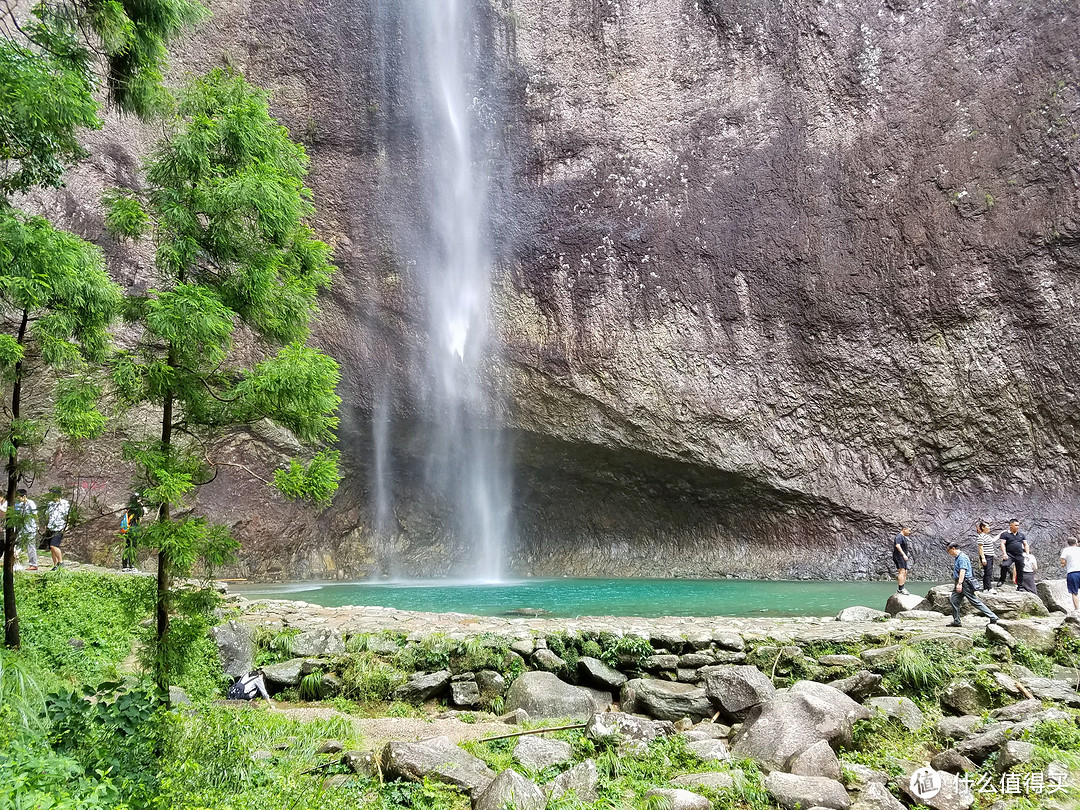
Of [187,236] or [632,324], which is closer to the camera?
[187,236]

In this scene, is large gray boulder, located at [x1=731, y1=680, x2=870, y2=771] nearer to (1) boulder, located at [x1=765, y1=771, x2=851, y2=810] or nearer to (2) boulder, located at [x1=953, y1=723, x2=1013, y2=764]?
(1) boulder, located at [x1=765, y1=771, x2=851, y2=810]

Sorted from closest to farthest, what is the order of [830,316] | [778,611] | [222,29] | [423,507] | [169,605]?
[169,605] → [778,611] → [830,316] → [222,29] → [423,507]

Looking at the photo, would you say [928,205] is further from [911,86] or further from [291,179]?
[291,179]

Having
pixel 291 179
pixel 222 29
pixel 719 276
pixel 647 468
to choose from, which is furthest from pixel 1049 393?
pixel 222 29

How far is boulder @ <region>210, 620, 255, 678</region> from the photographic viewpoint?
790cm

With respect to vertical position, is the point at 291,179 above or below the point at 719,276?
below

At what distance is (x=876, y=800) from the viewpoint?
440cm

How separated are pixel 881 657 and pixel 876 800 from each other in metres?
3.65

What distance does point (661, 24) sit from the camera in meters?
26.6

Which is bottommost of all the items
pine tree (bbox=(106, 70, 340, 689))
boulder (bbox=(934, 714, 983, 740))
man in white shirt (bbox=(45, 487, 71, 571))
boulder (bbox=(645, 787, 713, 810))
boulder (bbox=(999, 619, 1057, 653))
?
boulder (bbox=(934, 714, 983, 740))

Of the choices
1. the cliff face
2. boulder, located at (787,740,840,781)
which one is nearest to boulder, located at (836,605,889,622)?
boulder, located at (787,740,840,781)

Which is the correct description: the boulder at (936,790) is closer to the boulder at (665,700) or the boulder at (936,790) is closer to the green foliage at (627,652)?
the boulder at (665,700)

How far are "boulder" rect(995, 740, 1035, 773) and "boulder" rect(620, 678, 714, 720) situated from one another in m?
2.77

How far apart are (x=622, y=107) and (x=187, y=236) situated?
23.3 metres
